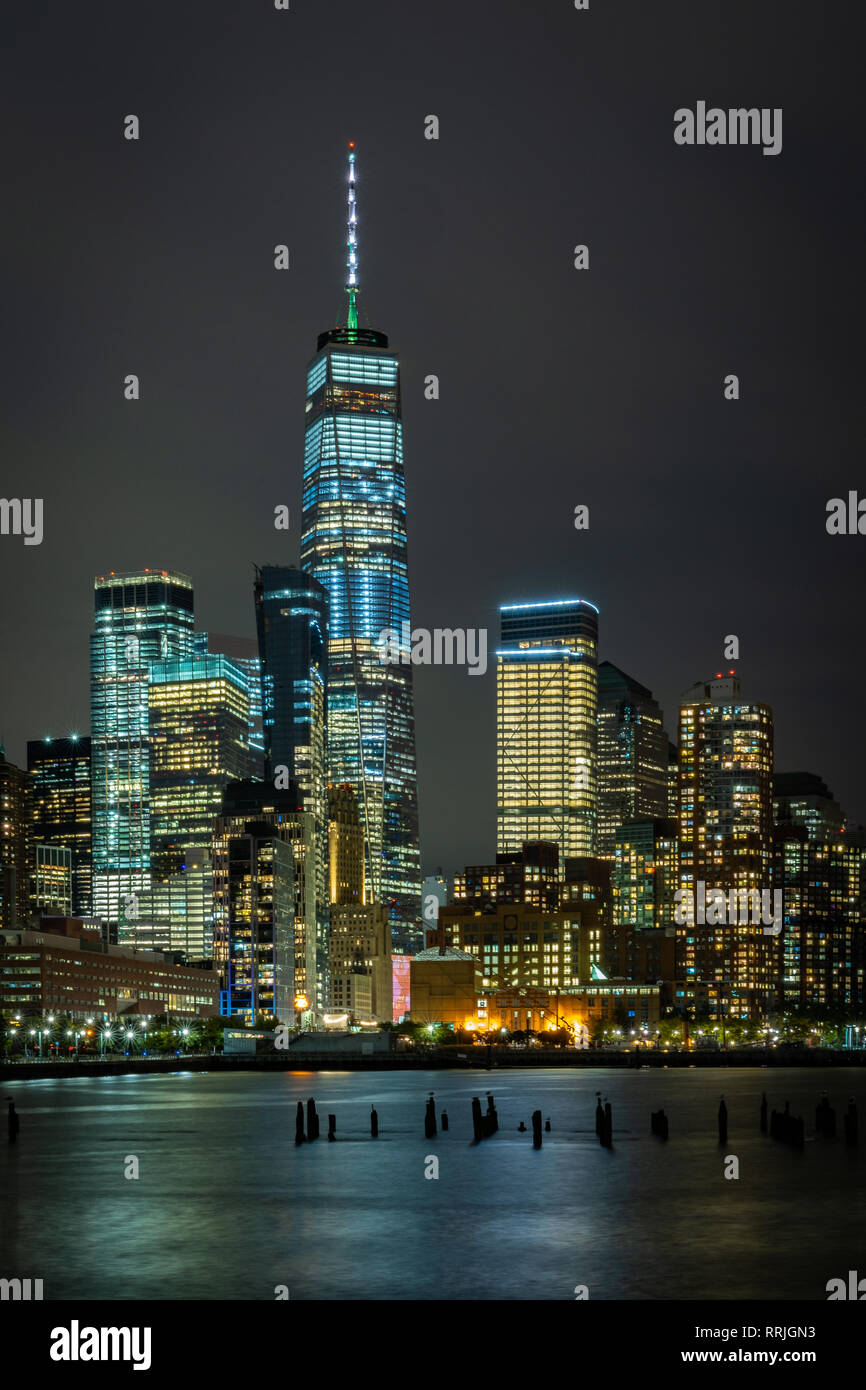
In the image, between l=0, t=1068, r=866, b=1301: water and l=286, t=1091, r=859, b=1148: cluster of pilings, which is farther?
l=286, t=1091, r=859, b=1148: cluster of pilings

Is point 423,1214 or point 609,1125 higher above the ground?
point 423,1214

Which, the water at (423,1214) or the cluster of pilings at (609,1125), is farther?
the cluster of pilings at (609,1125)

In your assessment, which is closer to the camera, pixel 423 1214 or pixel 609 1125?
pixel 423 1214

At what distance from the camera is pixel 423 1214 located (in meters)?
77.4

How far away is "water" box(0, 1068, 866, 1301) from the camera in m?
61.6

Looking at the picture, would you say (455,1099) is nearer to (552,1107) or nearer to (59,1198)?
(552,1107)

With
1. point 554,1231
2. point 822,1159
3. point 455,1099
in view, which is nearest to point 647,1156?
point 822,1159

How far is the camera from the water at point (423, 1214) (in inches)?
2425
